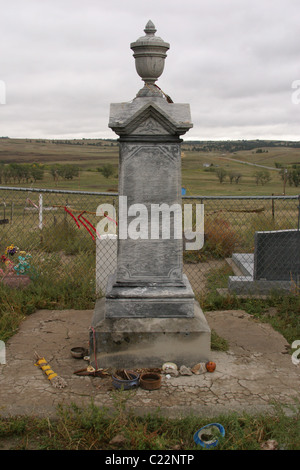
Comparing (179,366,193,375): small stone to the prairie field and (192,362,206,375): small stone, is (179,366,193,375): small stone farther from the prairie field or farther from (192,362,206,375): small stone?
the prairie field

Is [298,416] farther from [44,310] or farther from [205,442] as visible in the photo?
[44,310]

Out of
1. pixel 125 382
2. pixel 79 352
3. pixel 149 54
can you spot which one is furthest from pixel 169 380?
pixel 149 54

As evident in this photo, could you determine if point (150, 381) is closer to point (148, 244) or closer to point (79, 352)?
point (79, 352)

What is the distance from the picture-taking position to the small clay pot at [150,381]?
12.9ft

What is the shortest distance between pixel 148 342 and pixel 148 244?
940mm

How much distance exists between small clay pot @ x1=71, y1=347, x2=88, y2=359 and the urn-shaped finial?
2744mm

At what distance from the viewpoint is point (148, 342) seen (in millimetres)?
4324

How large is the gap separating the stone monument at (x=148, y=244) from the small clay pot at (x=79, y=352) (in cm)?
29

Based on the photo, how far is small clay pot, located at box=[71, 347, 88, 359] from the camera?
177 inches

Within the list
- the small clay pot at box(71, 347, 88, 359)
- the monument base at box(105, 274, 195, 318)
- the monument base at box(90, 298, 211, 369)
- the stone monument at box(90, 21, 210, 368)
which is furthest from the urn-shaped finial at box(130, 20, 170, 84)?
the small clay pot at box(71, 347, 88, 359)

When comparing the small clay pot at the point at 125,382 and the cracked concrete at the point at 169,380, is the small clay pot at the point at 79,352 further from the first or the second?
the small clay pot at the point at 125,382

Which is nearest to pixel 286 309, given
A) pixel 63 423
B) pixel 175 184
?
pixel 175 184

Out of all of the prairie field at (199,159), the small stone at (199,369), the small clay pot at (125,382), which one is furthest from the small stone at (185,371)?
the prairie field at (199,159)

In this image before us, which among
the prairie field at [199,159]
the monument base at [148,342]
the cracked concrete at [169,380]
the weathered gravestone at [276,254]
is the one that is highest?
the prairie field at [199,159]
